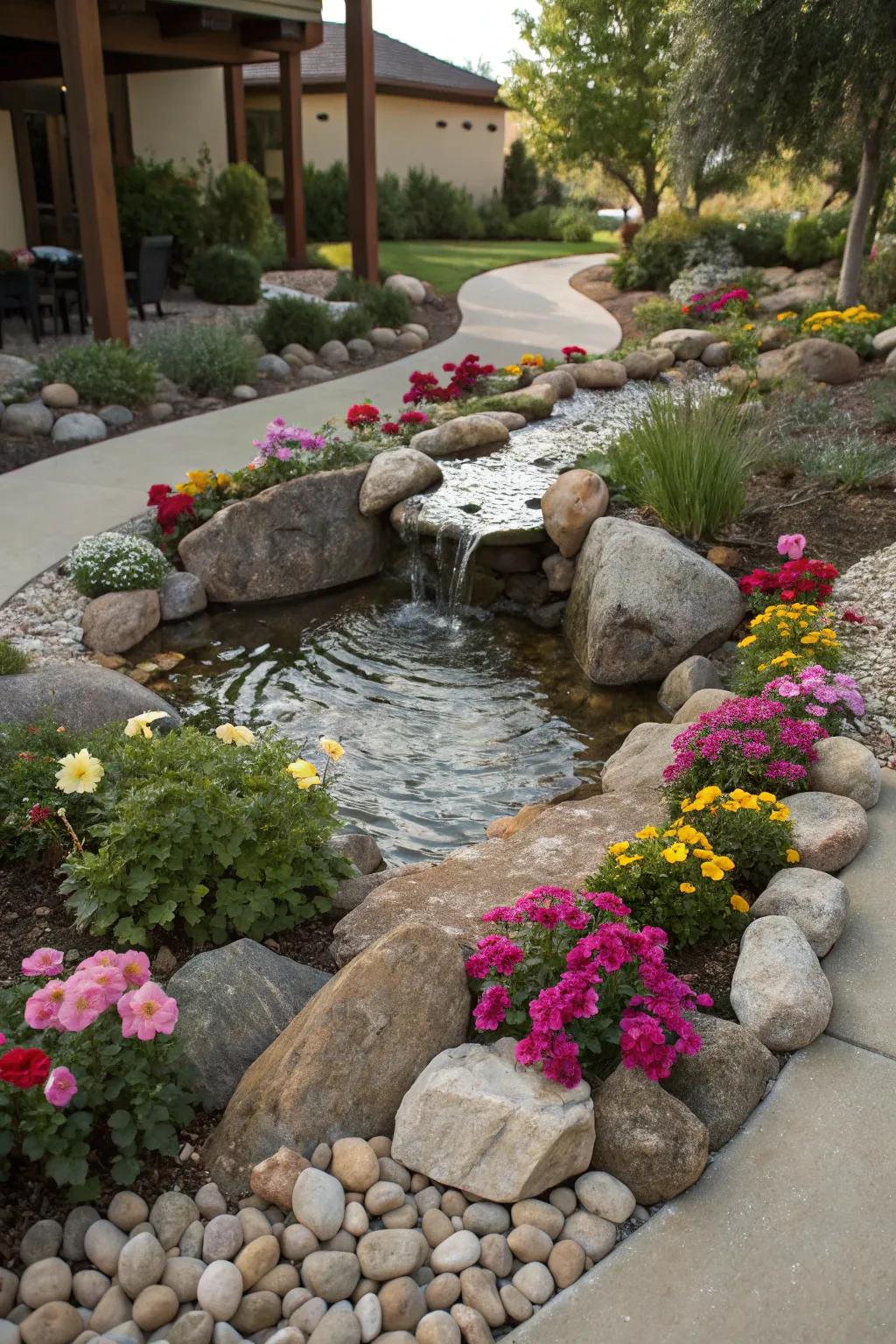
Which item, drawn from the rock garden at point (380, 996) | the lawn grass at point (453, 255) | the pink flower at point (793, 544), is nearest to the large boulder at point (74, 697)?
the rock garden at point (380, 996)

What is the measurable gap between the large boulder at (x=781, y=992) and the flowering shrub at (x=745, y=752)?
91 centimetres

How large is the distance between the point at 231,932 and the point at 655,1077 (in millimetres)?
1407

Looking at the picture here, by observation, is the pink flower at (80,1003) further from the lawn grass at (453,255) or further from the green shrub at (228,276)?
the lawn grass at (453,255)

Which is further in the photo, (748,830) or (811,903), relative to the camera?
(748,830)

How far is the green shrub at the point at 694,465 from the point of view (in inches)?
257

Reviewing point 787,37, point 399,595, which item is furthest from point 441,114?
point 399,595

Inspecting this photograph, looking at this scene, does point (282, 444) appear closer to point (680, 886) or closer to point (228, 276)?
point (680, 886)

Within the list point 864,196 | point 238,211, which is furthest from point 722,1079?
point 238,211

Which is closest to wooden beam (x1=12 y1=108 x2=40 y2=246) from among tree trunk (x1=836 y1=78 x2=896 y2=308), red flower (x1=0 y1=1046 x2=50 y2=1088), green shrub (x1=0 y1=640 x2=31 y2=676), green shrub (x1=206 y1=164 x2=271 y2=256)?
green shrub (x1=206 y1=164 x2=271 y2=256)

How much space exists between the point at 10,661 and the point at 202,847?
2.19 meters

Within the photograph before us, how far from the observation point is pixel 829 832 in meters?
3.64

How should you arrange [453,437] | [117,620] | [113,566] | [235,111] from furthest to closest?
1. [235,111]
2. [453,437]
3. [113,566]
4. [117,620]

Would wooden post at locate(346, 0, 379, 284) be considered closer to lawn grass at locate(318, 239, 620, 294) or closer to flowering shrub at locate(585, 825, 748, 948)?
lawn grass at locate(318, 239, 620, 294)

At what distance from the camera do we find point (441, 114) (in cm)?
2553
